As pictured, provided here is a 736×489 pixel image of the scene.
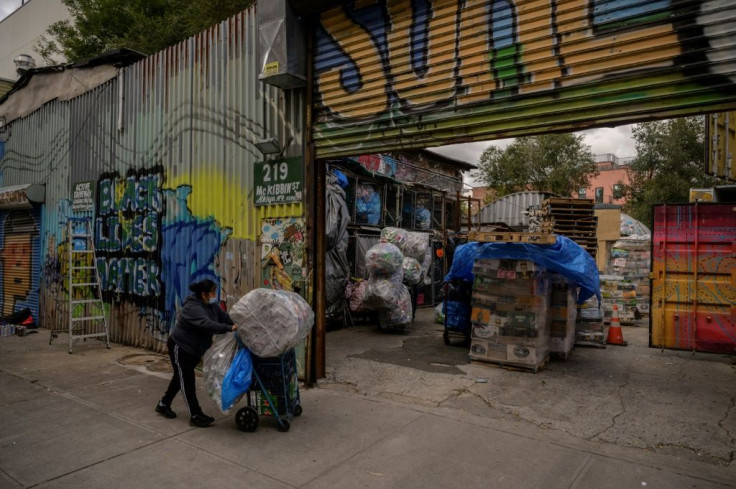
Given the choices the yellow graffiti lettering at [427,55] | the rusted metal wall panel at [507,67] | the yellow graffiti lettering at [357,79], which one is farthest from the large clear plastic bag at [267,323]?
the yellow graffiti lettering at [427,55]

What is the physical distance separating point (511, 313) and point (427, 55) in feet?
12.9

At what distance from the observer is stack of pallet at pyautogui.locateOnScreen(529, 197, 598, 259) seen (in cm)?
1380

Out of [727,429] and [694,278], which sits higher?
[694,278]

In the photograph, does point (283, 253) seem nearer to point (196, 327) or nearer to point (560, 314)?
point (196, 327)

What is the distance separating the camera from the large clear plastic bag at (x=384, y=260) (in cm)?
1036

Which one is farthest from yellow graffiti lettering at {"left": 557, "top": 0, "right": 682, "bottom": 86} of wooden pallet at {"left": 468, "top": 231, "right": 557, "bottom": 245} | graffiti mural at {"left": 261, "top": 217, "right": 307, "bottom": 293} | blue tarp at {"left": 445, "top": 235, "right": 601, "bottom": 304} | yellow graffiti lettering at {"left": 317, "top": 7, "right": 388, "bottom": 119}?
graffiti mural at {"left": 261, "top": 217, "right": 307, "bottom": 293}

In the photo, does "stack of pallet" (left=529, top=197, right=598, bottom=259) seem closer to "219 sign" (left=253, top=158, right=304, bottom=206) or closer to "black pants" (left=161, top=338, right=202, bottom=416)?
"219 sign" (left=253, top=158, right=304, bottom=206)

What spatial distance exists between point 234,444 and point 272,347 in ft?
3.17

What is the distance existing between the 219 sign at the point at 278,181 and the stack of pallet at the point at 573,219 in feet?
30.8

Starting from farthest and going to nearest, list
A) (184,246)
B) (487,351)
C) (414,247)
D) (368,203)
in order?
(368,203) < (414,247) < (184,246) < (487,351)

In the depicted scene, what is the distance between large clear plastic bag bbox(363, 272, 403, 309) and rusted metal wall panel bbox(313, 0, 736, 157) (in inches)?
183

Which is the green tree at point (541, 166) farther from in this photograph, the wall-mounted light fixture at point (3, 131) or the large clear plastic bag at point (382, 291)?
the wall-mounted light fixture at point (3, 131)

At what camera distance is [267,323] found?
468 centimetres

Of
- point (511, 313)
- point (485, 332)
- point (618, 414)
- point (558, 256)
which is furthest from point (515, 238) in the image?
point (618, 414)
